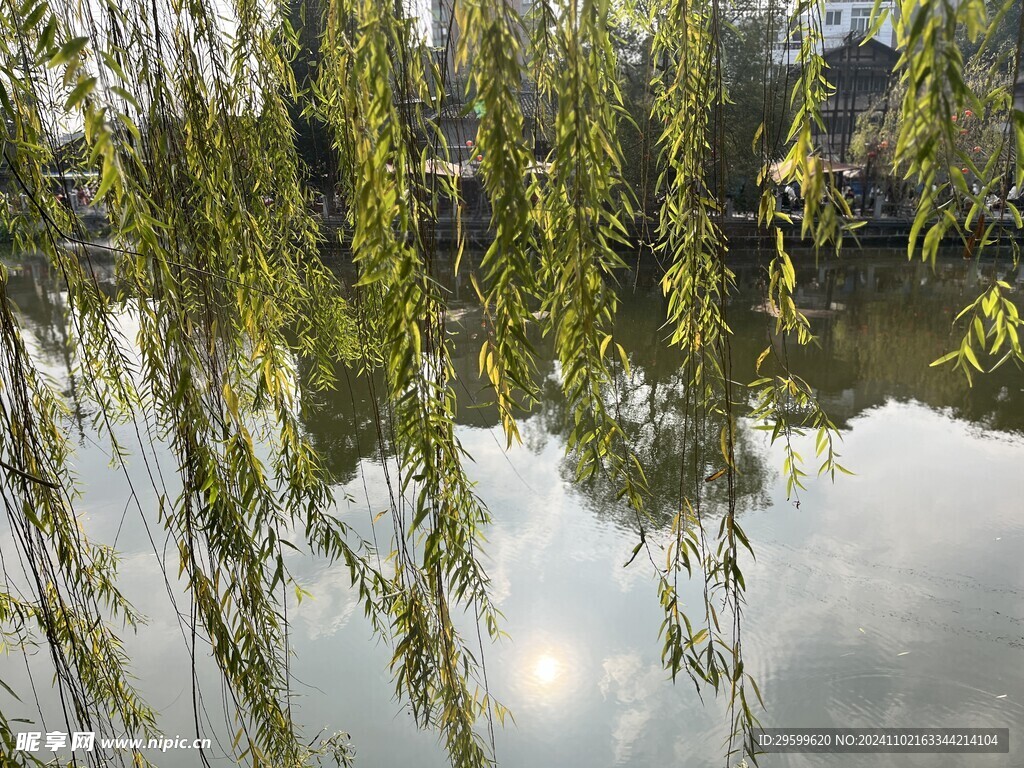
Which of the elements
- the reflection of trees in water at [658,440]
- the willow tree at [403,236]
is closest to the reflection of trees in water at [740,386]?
the reflection of trees in water at [658,440]

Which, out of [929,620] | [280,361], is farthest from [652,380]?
[280,361]

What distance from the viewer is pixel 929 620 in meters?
2.60

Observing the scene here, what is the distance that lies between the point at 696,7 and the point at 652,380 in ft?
12.4

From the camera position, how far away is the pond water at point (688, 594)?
7.37 ft

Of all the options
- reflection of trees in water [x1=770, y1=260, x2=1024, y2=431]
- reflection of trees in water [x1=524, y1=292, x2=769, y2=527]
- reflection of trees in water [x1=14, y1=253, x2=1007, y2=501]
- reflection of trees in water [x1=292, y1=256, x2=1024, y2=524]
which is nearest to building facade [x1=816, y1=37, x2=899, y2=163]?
reflection of trees in water [x1=770, y1=260, x2=1024, y2=431]

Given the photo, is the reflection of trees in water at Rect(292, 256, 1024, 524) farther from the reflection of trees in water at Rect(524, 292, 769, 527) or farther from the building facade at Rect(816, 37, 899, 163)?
the building facade at Rect(816, 37, 899, 163)

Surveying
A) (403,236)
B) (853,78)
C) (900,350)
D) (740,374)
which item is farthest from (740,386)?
(853,78)

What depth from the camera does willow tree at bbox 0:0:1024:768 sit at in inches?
29.4

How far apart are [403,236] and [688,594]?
2.21 metres

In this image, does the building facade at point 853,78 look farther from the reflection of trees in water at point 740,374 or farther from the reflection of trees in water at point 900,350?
the reflection of trees in water at point 740,374

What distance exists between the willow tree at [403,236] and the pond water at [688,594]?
1064 mm

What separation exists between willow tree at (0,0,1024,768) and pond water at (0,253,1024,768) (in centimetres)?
106

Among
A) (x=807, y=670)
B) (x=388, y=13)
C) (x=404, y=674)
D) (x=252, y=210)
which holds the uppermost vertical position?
(x=388, y=13)

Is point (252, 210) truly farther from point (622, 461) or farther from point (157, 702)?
point (157, 702)
